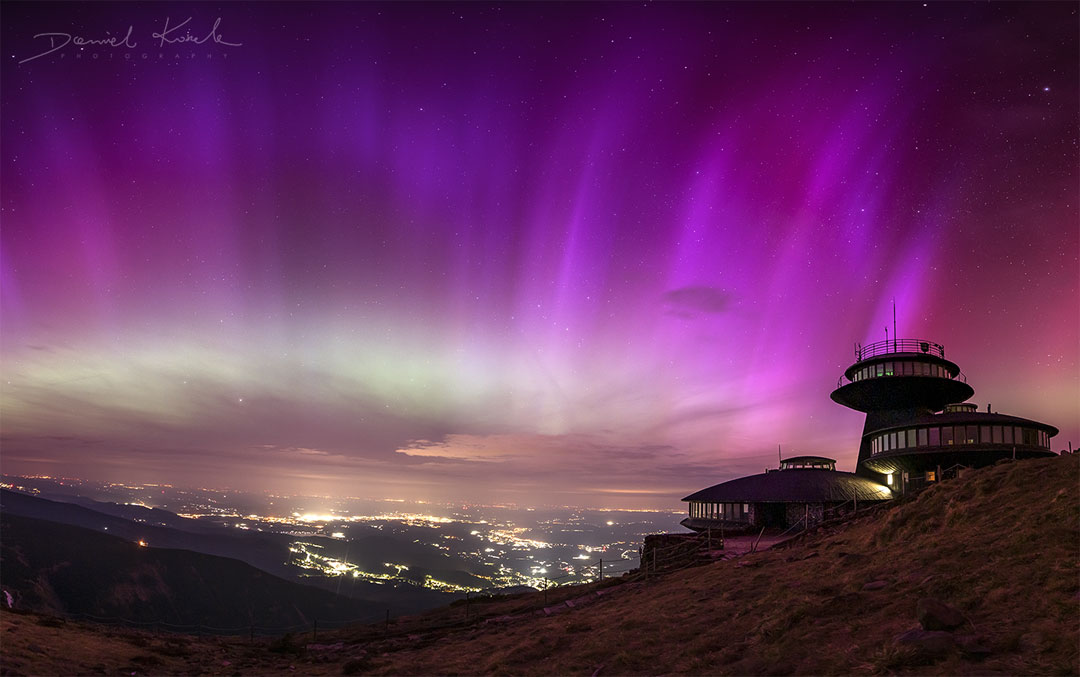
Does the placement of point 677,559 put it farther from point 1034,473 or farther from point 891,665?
point 891,665

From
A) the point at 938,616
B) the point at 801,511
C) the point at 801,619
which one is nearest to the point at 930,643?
the point at 938,616

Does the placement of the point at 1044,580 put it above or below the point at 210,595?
above

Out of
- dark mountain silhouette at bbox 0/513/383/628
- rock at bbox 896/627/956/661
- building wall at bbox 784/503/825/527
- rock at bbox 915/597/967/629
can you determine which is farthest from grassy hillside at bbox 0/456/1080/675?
dark mountain silhouette at bbox 0/513/383/628

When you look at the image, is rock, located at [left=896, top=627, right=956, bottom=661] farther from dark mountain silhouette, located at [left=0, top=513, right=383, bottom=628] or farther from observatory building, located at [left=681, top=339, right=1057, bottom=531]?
dark mountain silhouette, located at [left=0, top=513, right=383, bottom=628]

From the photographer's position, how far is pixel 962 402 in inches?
2557

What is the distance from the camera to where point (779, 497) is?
179ft

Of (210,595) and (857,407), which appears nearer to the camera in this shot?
(857,407)

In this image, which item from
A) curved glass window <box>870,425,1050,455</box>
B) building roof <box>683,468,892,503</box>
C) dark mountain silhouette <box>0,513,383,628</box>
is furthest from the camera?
dark mountain silhouette <box>0,513,383,628</box>

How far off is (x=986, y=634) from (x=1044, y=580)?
3380 mm

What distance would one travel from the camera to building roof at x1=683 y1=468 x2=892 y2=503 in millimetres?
53906

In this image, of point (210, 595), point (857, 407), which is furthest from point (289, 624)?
point (857, 407)

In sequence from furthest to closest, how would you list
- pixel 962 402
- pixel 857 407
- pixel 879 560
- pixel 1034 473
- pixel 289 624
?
pixel 289 624
pixel 857 407
pixel 962 402
pixel 1034 473
pixel 879 560

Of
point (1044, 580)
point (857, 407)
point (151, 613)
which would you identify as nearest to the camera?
point (1044, 580)

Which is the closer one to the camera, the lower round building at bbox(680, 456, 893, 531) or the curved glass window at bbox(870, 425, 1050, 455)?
the curved glass window at bbox(870, 425, 1050, 455)
